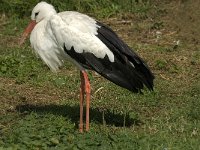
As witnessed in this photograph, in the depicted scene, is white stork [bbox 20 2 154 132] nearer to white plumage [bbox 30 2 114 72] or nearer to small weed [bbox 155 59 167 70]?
white plumage [bbox 30 2 114 72]

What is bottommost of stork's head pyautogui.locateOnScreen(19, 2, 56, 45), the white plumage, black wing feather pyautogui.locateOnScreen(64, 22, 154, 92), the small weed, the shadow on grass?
the shadow on grass

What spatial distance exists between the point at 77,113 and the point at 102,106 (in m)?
0.47

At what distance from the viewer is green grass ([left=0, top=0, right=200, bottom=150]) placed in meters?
6.29

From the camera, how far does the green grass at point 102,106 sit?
6.29 m

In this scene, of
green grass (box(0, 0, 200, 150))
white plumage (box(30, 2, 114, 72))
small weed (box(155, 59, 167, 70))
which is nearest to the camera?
green grass (box(0, 0, 200, 150))

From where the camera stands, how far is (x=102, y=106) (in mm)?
7934

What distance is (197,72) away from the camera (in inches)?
367

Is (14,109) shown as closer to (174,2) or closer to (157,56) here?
(157,56)

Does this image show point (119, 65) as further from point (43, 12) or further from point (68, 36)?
point (43, 12)

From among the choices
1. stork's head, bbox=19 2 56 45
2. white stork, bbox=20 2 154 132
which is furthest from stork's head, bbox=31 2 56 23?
A: white stork, bbox=20 2 154 132

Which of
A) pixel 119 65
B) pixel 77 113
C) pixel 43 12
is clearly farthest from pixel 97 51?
pixel 77 113

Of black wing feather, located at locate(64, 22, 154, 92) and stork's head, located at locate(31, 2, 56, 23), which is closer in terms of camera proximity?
black wing feather, located at locate(64, 22, 154, 92)

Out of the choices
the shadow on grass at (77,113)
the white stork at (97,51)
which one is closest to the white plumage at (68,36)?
the white stork at (97,51)

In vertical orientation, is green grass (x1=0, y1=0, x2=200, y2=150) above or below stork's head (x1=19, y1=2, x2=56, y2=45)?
below
